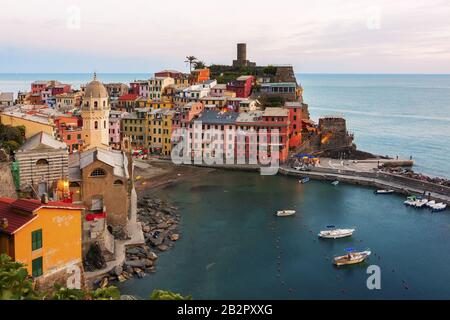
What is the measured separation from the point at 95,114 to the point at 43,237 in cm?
2220

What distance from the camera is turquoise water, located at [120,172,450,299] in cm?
2648

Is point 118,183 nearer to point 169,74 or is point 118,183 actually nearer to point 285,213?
point 285,213

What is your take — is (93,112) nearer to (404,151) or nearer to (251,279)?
(251,279)

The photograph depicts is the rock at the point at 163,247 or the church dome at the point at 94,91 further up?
the church dome at the point at 94,91

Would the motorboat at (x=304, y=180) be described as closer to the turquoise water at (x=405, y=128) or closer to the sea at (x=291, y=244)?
the sea at (x=291, y=244)

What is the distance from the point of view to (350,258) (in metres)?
30.1

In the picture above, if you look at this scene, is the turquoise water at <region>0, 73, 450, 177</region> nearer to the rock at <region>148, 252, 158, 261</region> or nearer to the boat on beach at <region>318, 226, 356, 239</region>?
the boat on beach at <region>318, 226, 356, 239</region>

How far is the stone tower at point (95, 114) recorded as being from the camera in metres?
39.9

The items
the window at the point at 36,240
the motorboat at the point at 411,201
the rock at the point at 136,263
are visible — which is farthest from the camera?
the motorboat at the point at 411,201

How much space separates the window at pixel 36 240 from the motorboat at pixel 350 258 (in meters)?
18.1

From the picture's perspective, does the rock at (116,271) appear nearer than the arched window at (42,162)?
Yes

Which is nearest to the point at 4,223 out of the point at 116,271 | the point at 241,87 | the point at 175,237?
the point at 116,271

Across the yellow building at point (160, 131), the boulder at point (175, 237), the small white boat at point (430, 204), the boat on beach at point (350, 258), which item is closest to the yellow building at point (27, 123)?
the boulder at point (175, 237)

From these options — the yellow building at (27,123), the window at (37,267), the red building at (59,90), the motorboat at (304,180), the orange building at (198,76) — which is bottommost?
the motorboat at (304,180)
